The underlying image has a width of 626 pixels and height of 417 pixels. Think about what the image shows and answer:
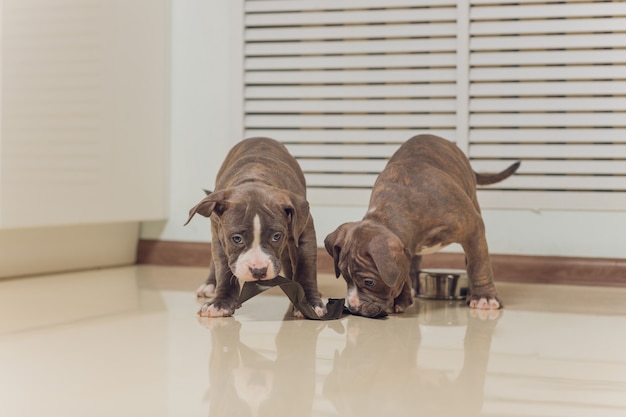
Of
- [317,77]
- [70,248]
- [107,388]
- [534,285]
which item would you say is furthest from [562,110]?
[107,388]

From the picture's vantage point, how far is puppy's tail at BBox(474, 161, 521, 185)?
4.16m

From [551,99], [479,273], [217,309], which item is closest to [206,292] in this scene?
[217,309]

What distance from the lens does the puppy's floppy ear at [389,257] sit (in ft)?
10.0

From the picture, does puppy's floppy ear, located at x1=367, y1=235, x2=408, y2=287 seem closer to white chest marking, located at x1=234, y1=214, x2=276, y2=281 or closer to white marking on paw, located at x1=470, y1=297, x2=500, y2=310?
white chest marking, located at x1=234, y1=214, x2=276, y2=281

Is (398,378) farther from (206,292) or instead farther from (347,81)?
(347,81)

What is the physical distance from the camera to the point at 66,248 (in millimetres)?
4594

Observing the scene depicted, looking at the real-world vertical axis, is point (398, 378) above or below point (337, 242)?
below

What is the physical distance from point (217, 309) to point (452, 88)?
200 cm

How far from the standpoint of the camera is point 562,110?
4480mm

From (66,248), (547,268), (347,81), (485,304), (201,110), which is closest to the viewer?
(485,304)

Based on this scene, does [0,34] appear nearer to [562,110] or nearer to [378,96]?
[378,96]

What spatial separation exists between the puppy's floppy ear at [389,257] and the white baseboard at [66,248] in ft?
6.11

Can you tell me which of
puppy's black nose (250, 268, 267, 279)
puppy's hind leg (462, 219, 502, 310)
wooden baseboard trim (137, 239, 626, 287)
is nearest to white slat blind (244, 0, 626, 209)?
wooden baseboard trim (137, 239, 626, 287)

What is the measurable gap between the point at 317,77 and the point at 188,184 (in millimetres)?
935
